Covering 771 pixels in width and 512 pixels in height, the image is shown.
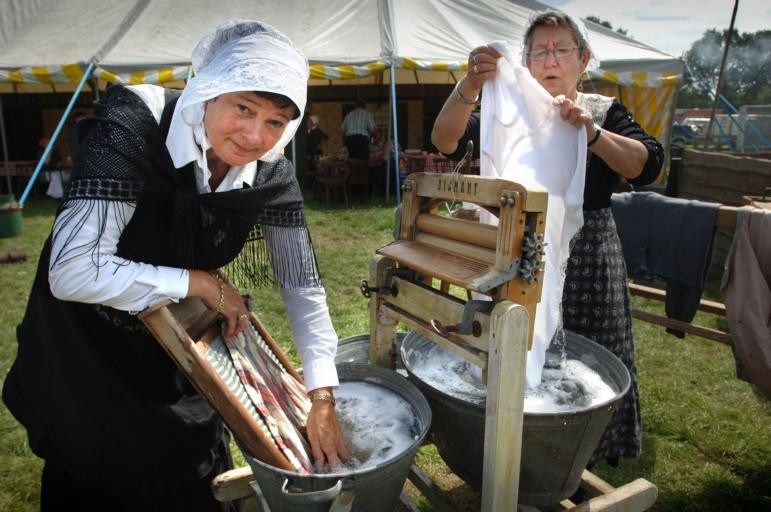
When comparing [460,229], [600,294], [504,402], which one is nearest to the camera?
[504,402]

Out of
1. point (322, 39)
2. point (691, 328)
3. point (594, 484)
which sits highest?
point (322, 39)

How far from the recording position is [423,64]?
304 inches

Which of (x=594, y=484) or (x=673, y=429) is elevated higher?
(x=594, y=484)

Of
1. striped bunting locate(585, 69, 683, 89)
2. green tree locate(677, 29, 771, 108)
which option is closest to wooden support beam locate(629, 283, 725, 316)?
striped bunting locate(585, 69, 683, 89)

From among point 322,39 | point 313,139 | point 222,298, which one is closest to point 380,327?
point 222,298

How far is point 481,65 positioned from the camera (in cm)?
160

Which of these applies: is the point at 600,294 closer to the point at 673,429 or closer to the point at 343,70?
the point at 673,429

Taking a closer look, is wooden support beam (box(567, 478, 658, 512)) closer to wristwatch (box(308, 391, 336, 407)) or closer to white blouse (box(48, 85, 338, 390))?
wristwatch (box(308, 391, 336, 407))

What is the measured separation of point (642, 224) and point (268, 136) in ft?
8.11

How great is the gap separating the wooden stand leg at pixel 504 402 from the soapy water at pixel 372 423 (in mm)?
207

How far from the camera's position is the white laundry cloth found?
153 centimetres

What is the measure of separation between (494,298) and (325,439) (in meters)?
0.50

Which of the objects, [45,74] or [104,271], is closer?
[104,271]

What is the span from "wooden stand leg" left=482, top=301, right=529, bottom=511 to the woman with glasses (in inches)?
26.6
